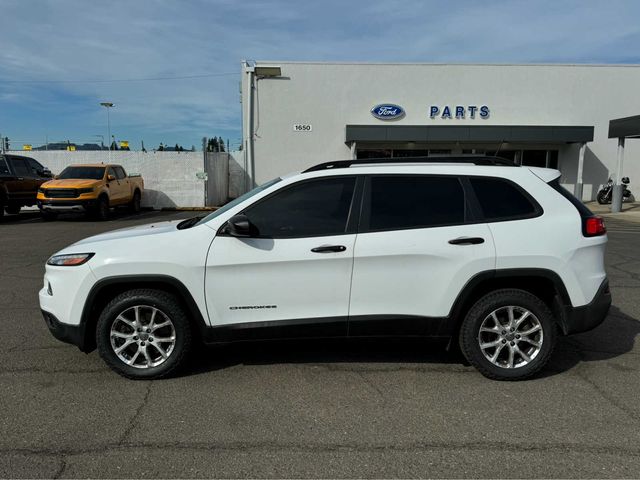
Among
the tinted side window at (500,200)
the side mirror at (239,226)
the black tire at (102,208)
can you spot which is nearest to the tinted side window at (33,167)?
the black tire at (102,208)

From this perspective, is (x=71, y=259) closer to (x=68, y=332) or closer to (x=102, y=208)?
(x=68, y=332)

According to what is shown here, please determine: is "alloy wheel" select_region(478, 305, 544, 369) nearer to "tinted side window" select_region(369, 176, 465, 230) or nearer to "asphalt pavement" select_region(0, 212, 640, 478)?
"asphalt pavement" select_region(0, 212, 640, 478)

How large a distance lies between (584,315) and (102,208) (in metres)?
15.6

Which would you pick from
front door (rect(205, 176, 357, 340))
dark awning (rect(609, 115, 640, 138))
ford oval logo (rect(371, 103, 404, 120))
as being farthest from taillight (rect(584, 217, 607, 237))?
ford oval logo (rect(371, 103, 404, 120))

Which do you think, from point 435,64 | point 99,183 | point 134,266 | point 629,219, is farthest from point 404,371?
point 435,64

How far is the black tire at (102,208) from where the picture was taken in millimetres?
16281

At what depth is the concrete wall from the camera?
2094cm

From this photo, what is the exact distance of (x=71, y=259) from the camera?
3.95 meters

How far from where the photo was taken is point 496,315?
13.2 ft

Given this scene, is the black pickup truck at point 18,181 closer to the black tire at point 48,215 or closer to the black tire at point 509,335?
the black tire at point 48,215

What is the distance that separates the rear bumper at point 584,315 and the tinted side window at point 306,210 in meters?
1.94

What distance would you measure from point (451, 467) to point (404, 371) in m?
1.37

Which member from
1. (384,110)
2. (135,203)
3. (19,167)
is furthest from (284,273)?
(384,110)

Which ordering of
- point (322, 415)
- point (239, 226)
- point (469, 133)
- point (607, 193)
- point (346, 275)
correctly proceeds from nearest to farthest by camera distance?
point (322, 415)
point (239, 226)
point (346, 275)
point (469, 133)
point (607, 193)
